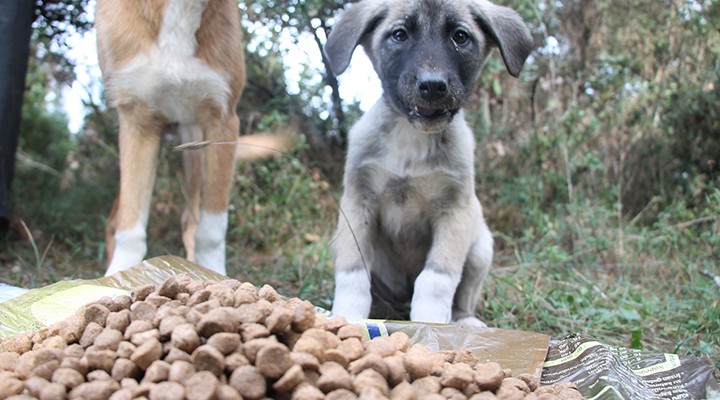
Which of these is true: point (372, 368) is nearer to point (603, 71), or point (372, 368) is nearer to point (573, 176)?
point (573, 176)

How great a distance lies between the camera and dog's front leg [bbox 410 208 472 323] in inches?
109

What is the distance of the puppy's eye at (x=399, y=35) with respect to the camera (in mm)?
2861

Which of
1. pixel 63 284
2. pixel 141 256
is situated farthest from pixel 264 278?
pixel 63 284

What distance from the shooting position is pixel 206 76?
3180 millimetres

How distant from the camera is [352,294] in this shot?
2.84 meters

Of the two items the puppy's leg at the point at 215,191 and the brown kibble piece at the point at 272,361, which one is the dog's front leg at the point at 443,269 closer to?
the puppy's leg at the point at 215,191

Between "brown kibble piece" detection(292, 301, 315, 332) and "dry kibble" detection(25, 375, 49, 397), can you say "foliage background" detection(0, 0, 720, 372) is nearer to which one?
"brown kibble piece" detection(292, 301, 315, 332)

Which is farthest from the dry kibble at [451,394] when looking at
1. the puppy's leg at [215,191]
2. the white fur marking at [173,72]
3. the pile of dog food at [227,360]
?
the white fur marking at [173,72]

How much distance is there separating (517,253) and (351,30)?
1921 mm

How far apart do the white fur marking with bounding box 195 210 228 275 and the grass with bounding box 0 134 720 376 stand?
41cm

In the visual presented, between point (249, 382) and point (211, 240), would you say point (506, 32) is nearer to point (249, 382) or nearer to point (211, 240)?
point (211, 240)

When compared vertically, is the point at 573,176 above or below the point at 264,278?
above

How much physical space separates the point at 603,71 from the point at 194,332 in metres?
4.71

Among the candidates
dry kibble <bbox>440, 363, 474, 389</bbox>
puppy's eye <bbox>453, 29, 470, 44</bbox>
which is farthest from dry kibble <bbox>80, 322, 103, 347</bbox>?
puppy's eye <bbox>453, 29, 470, 44</bbox>
